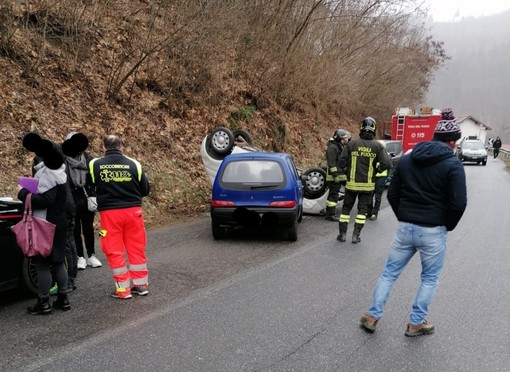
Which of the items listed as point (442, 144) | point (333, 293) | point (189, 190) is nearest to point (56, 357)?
point (333, 293)

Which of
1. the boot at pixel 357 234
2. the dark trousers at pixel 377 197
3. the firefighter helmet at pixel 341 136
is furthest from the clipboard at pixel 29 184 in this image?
the dark trousers at pixel 377 197

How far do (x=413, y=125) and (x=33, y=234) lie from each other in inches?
852

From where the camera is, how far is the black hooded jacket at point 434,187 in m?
4.12

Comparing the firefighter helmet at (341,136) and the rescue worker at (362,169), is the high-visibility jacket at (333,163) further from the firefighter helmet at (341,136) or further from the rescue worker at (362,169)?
the rescue worker at (362,169)

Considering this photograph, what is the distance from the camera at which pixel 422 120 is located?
23297mm

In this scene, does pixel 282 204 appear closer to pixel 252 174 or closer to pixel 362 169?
pixel 252 174

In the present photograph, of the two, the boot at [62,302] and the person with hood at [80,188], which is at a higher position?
the person with hood at [80,188]

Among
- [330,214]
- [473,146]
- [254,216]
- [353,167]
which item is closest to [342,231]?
[353,167]

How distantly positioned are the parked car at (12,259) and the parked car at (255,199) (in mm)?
3509

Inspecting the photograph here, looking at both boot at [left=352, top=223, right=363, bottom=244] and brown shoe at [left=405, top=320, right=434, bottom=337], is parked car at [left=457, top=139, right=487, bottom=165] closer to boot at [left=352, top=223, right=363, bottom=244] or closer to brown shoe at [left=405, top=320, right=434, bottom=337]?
boot at [left=352, top=223, right=363, bottom=244]

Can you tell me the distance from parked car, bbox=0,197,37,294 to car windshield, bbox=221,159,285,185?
382 cm

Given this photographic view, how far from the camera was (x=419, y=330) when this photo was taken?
4.40 meters

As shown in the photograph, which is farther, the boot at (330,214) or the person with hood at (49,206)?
the boot at (330,214)

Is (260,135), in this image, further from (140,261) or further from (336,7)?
(140,261)
